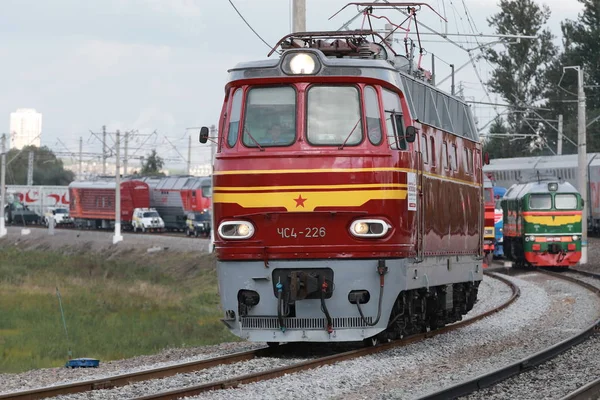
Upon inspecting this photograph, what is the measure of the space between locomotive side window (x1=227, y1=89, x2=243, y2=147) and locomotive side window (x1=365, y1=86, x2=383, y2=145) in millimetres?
1536

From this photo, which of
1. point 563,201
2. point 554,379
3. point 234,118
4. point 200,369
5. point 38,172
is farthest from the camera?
point 38,172

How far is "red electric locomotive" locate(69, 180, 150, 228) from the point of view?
8025 centimetres

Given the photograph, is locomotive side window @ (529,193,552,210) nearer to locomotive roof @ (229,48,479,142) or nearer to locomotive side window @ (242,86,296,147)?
locomotive roof @ (229,48,479,142)

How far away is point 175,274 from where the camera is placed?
51656mm

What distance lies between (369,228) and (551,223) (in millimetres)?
25372

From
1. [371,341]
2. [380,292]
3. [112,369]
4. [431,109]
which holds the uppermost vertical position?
[431,109]

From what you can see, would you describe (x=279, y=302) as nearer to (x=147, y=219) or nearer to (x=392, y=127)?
(x=392, y=127)

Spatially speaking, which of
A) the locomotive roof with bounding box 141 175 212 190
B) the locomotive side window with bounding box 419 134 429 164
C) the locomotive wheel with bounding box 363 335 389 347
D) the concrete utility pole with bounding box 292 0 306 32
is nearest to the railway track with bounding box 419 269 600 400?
the locomotive wheel with bounding box 363 335 389 347

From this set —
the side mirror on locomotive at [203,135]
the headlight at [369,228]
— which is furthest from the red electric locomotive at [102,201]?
the headlight at [369,228]

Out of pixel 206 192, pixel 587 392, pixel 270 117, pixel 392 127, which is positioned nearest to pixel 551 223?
pixel 392 127

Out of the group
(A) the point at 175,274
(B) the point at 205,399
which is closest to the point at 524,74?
(A) the point at 175,274

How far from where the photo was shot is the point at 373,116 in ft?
44.5

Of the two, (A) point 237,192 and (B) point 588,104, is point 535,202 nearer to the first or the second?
(A) point 237,192

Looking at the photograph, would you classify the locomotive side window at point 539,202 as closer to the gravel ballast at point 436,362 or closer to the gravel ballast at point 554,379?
the gravel ballast at point 436,362
